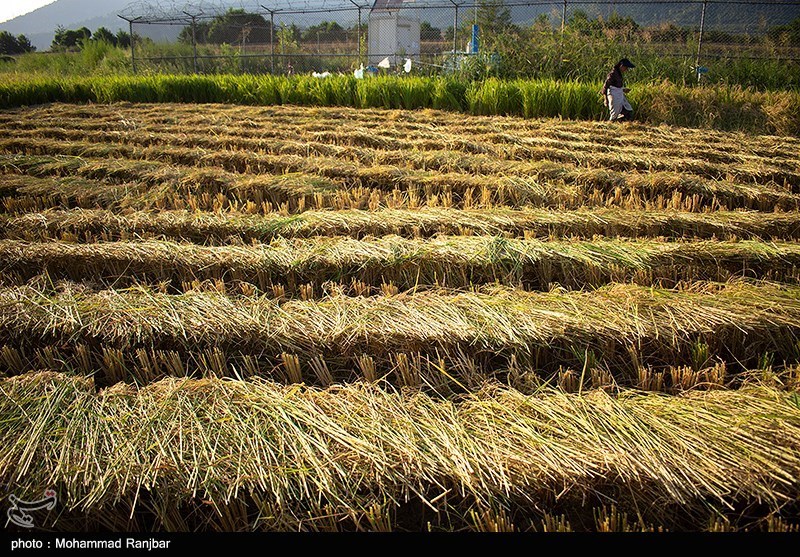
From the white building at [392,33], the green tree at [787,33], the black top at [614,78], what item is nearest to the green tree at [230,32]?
the white building at [392,33]

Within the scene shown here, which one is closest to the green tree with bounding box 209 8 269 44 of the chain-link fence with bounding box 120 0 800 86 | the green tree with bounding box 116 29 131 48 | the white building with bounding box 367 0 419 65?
the chain-link fence with bounding box 120 0 800 86

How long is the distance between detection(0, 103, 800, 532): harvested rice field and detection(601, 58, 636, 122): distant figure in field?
151 inches

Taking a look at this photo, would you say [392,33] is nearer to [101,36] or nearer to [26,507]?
[101,36]

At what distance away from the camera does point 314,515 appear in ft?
5.64

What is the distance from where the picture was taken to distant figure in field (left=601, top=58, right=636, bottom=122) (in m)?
8.44

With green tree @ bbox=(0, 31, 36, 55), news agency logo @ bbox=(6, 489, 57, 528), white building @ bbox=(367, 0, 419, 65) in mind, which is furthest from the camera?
green tree @ bbox=(0, 31, 36, 55)

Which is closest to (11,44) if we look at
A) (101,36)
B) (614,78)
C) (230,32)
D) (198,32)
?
(101,36)

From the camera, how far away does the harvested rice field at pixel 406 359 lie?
1.77m

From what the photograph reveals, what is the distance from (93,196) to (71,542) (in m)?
4.36

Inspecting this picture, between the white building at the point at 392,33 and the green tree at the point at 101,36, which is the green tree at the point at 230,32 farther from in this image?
the green tree at the point at 101,36

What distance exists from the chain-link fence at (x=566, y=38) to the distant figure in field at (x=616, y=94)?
90.6 inches

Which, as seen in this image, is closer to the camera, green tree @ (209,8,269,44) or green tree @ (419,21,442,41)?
green tree @ (209,8,269,44)

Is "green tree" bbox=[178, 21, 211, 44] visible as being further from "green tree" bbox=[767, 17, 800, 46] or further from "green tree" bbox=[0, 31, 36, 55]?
"green tree" bbox=[0, 31, 36, 55]

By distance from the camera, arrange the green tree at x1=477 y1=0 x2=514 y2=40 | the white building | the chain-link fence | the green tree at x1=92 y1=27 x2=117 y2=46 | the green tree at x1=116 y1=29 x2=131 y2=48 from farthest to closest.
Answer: the green tree at x1=116 y1=29 x2=131 y2=48
the green tree at x1=92 y1=27 x2=117 y2=46
the white building
the green tree at x1=477 y1=0 x2=514 y2=40
the chain-link fence
